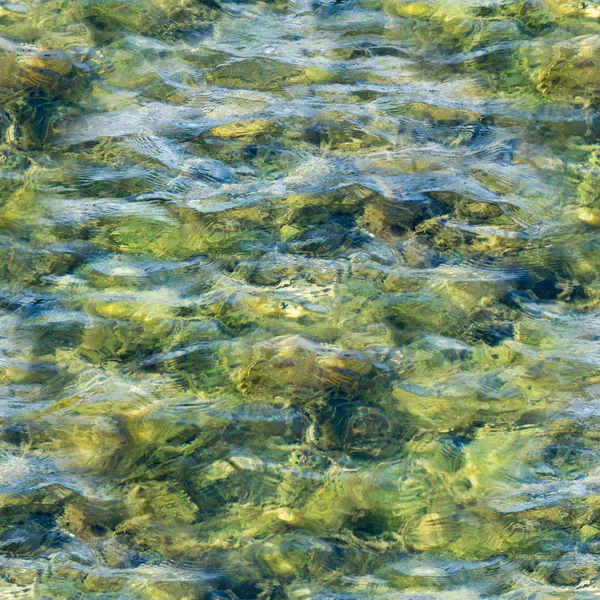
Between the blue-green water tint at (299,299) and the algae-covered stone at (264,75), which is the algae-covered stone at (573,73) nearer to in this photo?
the blue-green water tint at (299,299)

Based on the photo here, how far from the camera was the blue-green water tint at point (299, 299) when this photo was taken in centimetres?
278

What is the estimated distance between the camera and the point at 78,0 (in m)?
5.19

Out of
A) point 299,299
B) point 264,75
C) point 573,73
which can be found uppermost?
point 573,73

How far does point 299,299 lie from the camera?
3.53m

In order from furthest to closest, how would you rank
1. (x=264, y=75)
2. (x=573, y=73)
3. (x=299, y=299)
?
(x=264, y=75) → (x=573, y=73) → (x=299, y=299)

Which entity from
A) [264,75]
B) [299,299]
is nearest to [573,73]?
[264,75]

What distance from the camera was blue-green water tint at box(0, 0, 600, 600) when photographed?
278cm

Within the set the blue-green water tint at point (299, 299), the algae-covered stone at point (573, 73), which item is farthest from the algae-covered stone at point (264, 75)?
the algae-covered stone at point (573, 73)

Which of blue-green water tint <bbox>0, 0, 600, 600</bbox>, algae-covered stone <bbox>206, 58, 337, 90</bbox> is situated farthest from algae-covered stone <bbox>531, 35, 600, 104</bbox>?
algae-covered stone <bbox>206, 58, 337, 90</bbox>

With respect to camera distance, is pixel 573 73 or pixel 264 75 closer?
pixel 573 73

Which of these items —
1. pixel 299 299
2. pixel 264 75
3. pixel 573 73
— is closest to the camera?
pixel 299 299

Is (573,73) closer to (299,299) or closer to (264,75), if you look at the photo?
(264,75)

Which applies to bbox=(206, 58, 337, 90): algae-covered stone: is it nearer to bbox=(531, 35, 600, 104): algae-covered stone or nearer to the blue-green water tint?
the blue-green water tint

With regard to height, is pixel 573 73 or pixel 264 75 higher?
pixel 573 73
